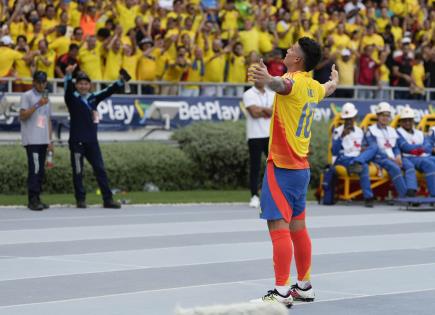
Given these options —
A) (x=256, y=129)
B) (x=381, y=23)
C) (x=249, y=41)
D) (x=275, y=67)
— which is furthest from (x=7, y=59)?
(x=381, y=23)

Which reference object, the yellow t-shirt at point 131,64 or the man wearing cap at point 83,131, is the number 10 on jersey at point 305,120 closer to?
the man wearing cap at point 83,131

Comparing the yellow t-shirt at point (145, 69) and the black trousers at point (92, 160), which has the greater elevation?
the yellow t-shirt at point (145, 69)

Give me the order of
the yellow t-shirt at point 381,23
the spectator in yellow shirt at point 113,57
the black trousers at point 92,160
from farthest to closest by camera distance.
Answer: the yellow t-shirt at point 381,23 < the spectator in yellow shirt at point 113,57 < the black trousers at point 92,160

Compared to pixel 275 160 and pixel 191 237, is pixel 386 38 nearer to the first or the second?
pixel 191 237

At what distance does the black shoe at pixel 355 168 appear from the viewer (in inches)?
776


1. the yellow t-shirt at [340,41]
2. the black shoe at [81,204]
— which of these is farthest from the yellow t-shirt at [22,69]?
the yellow t-shirt at [340,41]

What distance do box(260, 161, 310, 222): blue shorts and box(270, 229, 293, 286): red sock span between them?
14 centimetres

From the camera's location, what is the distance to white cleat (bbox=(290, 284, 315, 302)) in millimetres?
9141

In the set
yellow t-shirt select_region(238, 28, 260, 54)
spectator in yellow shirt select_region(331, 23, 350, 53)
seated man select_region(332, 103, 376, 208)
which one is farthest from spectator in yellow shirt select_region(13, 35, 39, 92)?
spectator in yellow shirt select_region(331, 23, 350, 53)

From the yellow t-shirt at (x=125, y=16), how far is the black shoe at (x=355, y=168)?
283 inches

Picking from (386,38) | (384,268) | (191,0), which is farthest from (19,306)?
(386,38)

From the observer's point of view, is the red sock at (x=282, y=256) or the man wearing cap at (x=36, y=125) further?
the man wearing cap at (x=36, y=125)

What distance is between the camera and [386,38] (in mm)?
29578

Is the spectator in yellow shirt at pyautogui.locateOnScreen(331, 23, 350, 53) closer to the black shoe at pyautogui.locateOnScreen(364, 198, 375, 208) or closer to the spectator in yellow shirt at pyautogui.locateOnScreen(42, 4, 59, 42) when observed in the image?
the spectator in yellow shirt at pyautogui.locateOnScreen(42, 4, 59, 42)
